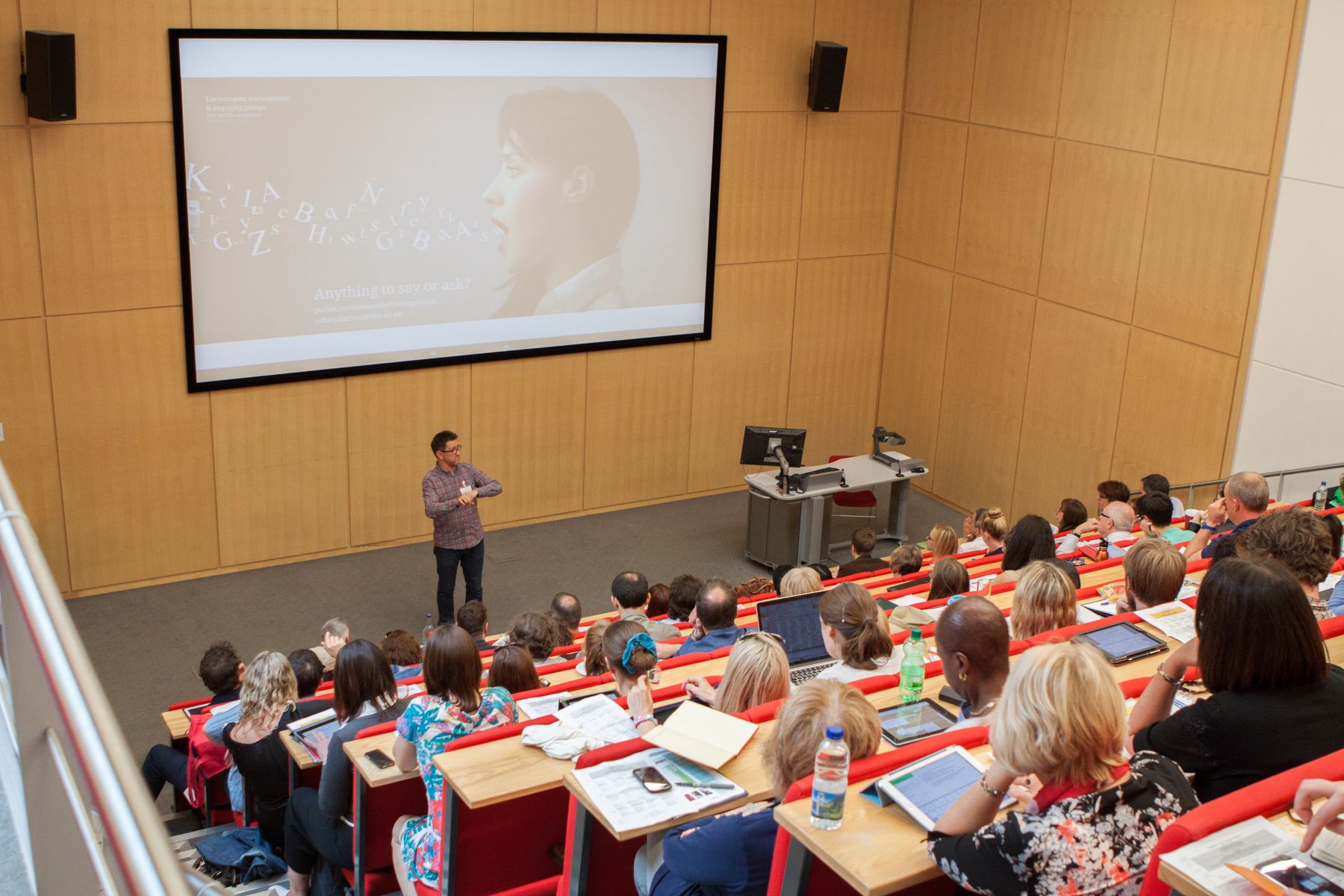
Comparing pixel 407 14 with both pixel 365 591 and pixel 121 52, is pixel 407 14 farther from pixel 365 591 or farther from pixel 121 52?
pixel 365 591

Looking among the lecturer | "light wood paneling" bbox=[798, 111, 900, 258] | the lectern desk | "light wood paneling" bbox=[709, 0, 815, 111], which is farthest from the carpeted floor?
"light wood paneling" bbox=[709, 0, 815, 111]

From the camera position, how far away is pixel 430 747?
4.00 metres

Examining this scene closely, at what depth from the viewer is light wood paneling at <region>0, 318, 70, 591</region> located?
8.30m

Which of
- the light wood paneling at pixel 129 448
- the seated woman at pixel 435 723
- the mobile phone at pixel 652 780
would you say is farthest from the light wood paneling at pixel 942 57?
the mobile phone at pixel 652 780

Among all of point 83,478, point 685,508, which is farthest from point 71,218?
point 685,508

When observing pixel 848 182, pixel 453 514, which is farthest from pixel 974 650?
pixel 848 182

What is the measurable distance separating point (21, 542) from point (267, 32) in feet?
26.4

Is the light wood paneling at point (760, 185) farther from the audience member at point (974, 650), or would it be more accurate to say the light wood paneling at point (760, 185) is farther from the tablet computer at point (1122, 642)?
the audience member at point (974, 650)

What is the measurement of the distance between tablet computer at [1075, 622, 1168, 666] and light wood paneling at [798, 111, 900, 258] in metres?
7.54

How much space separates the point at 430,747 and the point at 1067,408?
24.9ft

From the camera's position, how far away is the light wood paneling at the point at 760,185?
10734 mm

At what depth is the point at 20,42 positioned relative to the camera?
308 inches

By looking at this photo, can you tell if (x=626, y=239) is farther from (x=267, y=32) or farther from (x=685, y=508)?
(x=267, y=32)

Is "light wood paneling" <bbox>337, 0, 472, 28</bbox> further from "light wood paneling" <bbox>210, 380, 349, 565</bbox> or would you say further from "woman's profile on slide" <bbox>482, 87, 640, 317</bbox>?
"light wood paneling" <bbox>210, 380, 349, 565</bbox>
